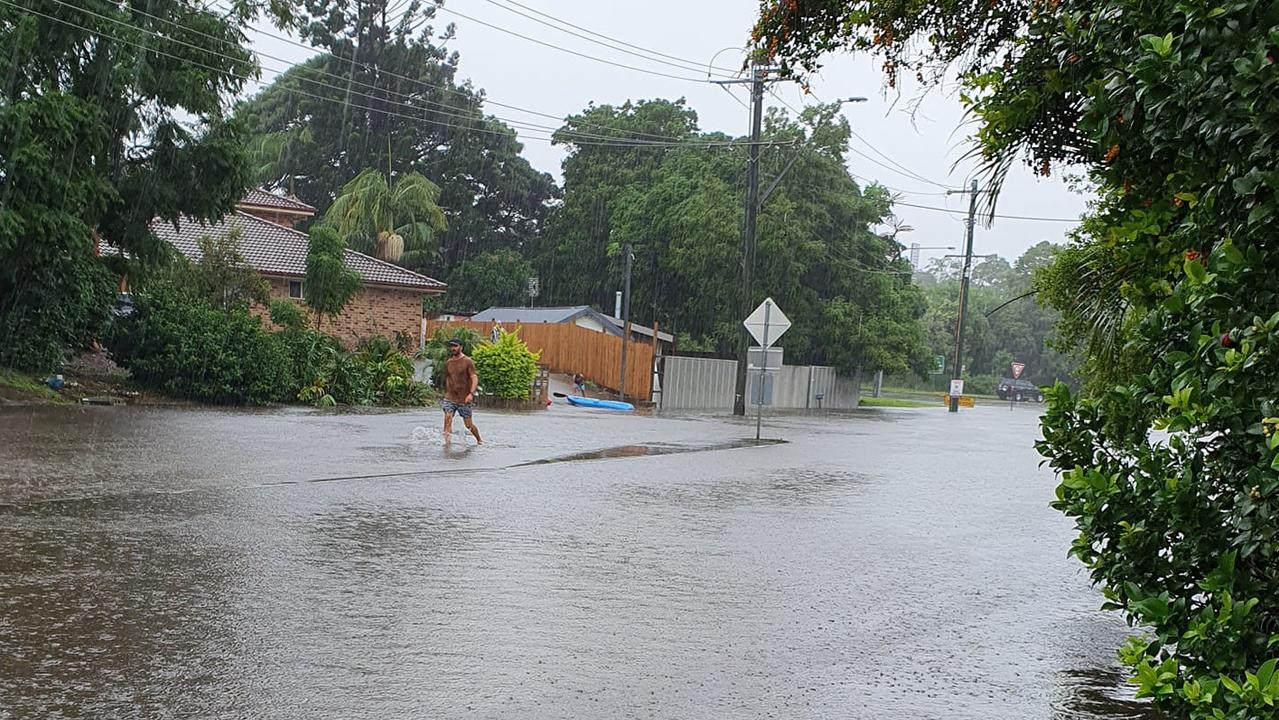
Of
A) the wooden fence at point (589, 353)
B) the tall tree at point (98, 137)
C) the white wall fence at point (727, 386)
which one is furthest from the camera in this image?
the white wall fence at point (727, 386)

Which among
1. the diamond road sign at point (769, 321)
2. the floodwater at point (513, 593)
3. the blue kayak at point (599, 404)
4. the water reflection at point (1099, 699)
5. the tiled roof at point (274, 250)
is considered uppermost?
the tiled roof at point (274, 250)

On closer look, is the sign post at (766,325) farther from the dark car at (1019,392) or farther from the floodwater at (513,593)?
the dark car at (1019,392)

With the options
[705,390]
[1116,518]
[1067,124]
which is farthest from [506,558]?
[705,390]

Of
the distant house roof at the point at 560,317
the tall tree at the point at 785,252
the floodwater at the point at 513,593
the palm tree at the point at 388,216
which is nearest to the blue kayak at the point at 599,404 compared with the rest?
the distant house roof at the point at 560,317

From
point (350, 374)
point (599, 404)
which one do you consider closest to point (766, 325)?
point (350, 374)

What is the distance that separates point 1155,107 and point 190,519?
9.19 metres

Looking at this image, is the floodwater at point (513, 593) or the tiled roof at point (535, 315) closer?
the floodwater at point (513, 593)

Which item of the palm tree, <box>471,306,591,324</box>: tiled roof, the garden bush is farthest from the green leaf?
the palm tree

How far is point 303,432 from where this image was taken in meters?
20.1

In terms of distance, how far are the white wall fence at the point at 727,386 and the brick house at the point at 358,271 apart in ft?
32.8

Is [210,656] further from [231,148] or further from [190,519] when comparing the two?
[231,148]

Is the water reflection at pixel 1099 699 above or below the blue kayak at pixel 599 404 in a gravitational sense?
A: below

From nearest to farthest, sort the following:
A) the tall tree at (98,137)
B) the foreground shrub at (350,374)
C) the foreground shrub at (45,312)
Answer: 1. the tall tree at (98,137)
2. the foreground shrub at (45,312)
3. the foreground shrub at (350,374)

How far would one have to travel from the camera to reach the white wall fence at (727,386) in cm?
3984
